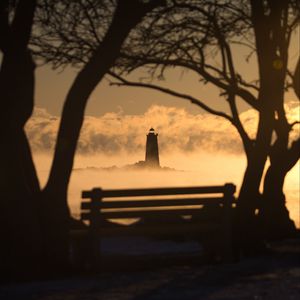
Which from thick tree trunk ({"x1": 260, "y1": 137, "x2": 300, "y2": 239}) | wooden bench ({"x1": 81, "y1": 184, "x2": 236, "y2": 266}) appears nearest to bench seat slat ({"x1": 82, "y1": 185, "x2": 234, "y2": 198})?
wooden bench ({"x1": 81, "y1": 184, "x2": 236, "y2": 266})

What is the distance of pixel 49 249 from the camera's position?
1424cm

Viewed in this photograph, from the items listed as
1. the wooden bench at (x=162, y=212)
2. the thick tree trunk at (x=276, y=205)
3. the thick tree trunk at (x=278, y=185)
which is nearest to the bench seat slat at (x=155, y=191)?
the wooden bench at (x=162, y=212)

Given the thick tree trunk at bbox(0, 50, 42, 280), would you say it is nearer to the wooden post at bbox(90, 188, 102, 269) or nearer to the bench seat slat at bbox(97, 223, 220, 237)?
the wooden post at bbox(90, 188, 102, 269)

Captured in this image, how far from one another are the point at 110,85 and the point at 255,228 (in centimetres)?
728

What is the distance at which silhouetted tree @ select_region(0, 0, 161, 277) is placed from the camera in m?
13.8

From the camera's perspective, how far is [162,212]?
1534 centimetres

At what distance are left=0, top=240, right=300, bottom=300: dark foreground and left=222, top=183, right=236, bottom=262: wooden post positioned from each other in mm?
463

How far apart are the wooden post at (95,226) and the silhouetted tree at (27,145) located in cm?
54

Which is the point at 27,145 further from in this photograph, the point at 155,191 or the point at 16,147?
the point at 155,191

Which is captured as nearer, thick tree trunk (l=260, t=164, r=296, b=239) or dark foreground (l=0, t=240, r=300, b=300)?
dark foreground (l=0, t=240, r=300, b=300)

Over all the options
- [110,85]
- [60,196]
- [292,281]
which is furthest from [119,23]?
[110,85]

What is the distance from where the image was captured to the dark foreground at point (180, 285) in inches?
439

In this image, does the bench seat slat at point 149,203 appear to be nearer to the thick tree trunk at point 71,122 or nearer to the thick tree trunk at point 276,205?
the thick tree trunk at point 71,122

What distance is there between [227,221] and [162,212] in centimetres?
137
